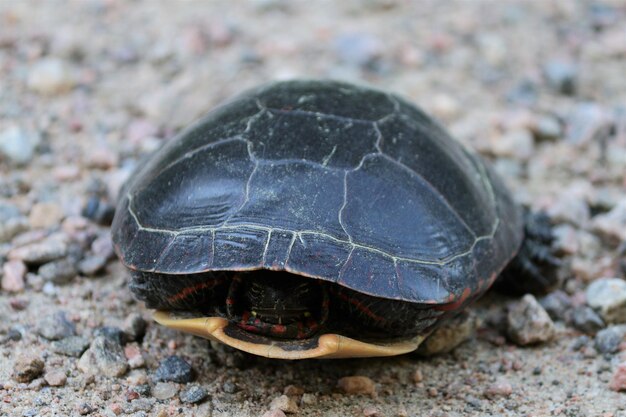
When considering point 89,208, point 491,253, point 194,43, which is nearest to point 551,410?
point 491,253

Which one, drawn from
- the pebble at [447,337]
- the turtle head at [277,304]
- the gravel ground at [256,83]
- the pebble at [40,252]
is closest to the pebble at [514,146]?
the gravel ground at [256,83]

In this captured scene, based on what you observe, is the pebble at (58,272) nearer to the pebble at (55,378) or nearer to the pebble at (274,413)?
the pebble at (55,378)

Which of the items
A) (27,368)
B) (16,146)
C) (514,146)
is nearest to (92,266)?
(27,368)

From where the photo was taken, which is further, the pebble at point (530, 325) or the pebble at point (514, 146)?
the pebble at point (514, 146)

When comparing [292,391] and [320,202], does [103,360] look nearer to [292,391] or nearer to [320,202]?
[292,391]

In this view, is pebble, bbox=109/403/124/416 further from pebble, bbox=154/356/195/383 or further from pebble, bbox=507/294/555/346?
pebble, bbox=507/294/555/346

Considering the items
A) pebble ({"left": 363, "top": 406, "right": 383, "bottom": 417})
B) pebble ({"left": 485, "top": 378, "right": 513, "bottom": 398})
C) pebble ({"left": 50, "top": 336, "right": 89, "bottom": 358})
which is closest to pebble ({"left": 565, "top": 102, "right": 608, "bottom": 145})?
pebble ({"left": 485, "top": 378, "right": 513, "bottom": 398})
